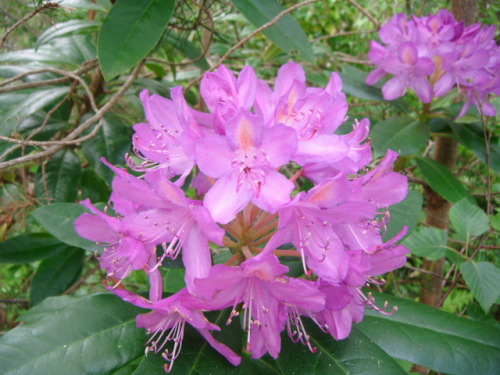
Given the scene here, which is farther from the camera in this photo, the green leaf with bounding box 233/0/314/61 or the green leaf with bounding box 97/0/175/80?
the green leaf with bounding box 233/0/314/61

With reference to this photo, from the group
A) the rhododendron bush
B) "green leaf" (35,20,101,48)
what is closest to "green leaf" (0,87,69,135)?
the rhododendron bush

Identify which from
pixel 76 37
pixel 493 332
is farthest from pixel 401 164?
pixel 76 37

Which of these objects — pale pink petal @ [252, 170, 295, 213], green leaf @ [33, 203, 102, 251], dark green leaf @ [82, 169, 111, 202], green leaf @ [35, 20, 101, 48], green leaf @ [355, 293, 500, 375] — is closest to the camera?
pale pink petal @ [252, 170, 295, 213]

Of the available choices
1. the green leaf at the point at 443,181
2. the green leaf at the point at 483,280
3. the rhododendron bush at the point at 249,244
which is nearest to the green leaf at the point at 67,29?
the rhododendron bush at the point at 249,244

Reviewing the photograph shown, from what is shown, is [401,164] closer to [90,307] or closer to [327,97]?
[327,97]

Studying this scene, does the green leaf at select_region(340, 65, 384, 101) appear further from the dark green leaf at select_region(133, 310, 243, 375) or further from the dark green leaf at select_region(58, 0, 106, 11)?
the dark green leaf at select_region(133, 310, 243, 375)

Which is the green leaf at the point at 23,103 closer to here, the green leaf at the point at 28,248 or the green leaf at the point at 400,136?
the green leaf at the point at 28,248
